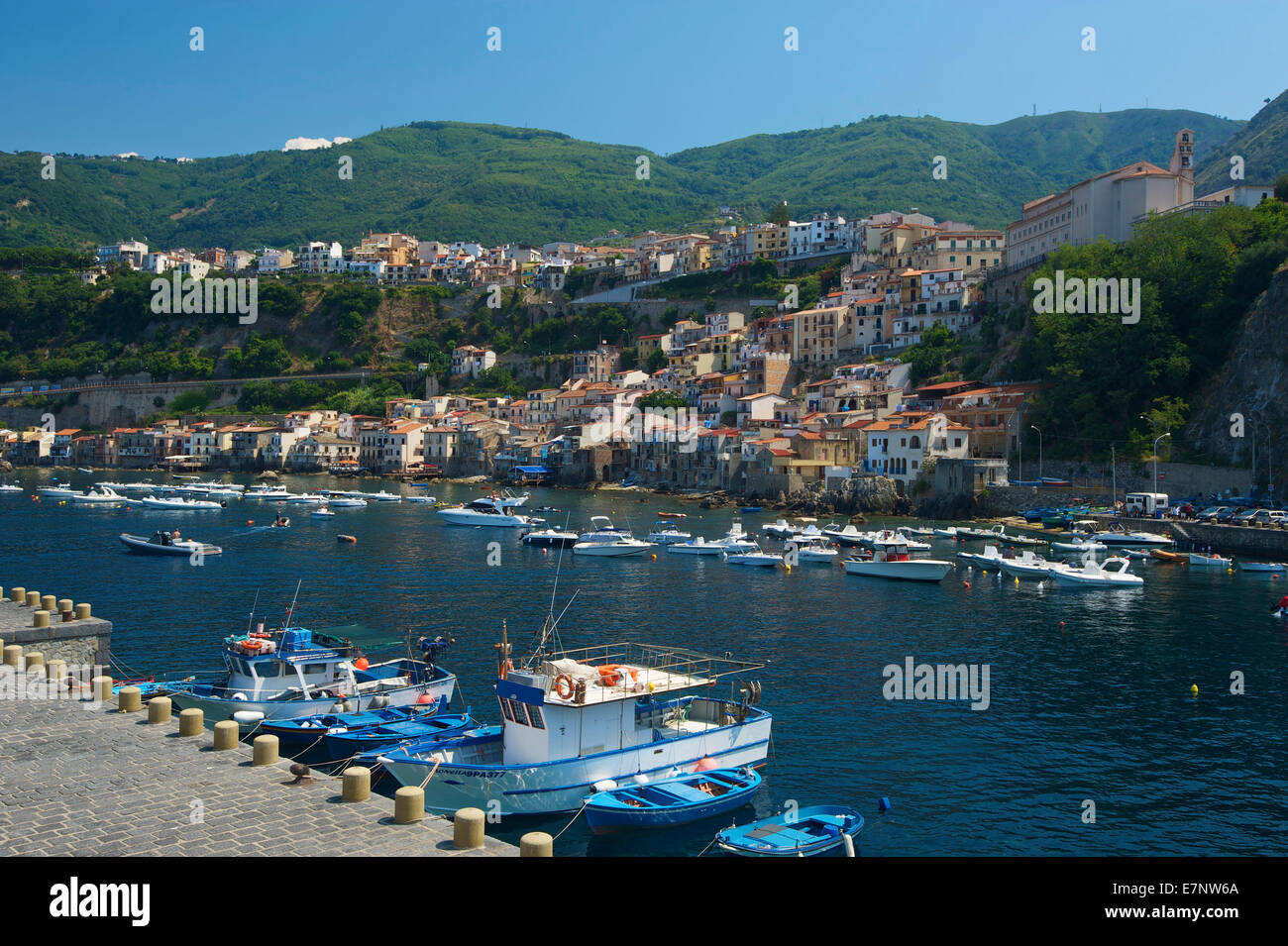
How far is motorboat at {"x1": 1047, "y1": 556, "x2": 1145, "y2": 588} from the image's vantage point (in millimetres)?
42562

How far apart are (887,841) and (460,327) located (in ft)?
449

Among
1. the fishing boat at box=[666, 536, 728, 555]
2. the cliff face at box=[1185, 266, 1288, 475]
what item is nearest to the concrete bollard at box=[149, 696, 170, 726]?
the fishing boat at box=[666, 536, 728, 555]

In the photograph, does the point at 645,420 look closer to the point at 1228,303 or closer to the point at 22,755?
the point at 1228,303

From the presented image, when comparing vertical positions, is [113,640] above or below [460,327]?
below

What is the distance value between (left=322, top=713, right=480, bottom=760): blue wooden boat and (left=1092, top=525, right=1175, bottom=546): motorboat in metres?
42.9

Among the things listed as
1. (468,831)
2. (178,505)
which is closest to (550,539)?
(178,505)

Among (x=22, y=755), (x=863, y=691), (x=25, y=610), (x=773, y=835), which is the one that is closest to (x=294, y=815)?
(x=22, y=755)

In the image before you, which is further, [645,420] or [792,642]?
[645,420]

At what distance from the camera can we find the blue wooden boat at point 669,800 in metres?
17.4

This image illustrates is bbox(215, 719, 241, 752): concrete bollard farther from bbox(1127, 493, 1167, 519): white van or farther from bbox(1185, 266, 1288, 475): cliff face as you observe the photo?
bbox(1185, 266, 1288, 475): cliff face

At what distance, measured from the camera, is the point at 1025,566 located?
A: 148 feet

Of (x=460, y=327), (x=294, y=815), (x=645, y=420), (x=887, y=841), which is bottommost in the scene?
(x=887, y=841)

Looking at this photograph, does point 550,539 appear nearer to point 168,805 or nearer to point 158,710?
point 158,710

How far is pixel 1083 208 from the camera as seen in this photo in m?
84.4
